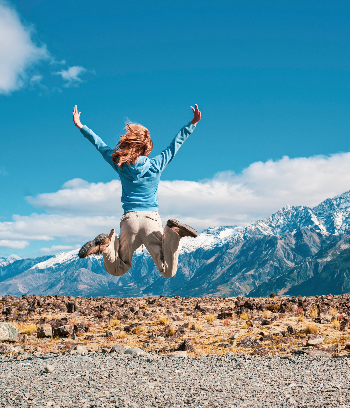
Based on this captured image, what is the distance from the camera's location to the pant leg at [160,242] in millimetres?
8578

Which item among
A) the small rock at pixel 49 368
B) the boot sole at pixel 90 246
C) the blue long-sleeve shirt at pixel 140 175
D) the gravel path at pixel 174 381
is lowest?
the gravel path at pixel 174 381

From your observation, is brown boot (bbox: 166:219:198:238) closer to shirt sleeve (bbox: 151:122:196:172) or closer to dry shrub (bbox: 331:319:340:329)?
shirt sleeve (bbox: 151:122:196:172)

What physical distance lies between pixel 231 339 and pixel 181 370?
21.5ft

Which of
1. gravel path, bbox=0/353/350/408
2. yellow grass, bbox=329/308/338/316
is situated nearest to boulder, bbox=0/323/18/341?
gravel path, bbox=0/353/350/408

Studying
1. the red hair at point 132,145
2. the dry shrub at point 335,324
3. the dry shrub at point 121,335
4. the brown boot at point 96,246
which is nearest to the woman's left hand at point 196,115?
the red hair at point 132,145

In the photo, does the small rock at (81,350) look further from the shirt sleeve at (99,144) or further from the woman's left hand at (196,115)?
the woman's left hand at (196,115)

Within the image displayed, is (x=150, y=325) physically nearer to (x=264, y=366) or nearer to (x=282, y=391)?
(x=264, y=366)

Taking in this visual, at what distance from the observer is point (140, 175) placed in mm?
9055

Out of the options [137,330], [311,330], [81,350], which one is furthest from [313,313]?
[81,350]

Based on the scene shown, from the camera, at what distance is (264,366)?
1373 centimetres

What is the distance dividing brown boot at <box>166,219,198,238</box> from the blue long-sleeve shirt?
1262 millimetres

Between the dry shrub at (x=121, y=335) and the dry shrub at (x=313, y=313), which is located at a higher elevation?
the dry shrub at (x=313, y=313)

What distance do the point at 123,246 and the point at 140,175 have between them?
1.76 metres

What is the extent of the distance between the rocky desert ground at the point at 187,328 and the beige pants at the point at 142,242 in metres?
9.11
